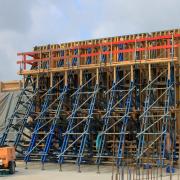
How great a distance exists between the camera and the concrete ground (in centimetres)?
2222

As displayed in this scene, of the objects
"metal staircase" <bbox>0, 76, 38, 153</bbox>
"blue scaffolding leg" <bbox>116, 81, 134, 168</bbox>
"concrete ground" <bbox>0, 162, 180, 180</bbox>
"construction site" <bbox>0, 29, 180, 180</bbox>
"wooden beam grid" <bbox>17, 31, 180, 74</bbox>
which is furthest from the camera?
"metal staircase" <bbox>0, 76, 38, 153</bbox>

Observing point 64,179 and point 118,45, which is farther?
point 118,45

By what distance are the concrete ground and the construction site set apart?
0.35 metres

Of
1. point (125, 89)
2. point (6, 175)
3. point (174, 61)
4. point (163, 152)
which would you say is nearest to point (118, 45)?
point (125, 89)

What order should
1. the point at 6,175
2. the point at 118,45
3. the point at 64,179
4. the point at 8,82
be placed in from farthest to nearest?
the point at 8,82, the point at 118,45, the point at 6,175, the point at 64,179

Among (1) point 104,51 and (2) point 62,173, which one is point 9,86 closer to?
(1) point 104,51

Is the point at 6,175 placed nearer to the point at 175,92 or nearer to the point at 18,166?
the point at 18,166

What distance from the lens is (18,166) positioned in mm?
28469

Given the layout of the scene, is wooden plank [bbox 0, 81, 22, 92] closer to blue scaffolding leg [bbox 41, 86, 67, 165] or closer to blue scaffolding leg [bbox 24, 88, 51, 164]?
blue scaffolding leg [bbox 24, 88, 51, 164]

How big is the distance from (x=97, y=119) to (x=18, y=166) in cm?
549

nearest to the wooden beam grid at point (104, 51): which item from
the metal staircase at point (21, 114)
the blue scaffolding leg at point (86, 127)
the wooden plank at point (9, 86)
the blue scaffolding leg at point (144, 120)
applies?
the metal staircase at point (21, 114)

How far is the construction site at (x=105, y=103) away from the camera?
87.7ft

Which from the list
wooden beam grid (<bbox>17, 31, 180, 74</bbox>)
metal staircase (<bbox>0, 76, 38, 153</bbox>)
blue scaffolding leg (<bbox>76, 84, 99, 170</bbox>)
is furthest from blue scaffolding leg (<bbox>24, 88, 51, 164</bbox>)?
blue scaffolding leg (<bbox>76, 84, 99, 170</bbox>)

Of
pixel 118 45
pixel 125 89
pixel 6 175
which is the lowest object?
pixel 6 175
